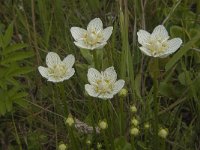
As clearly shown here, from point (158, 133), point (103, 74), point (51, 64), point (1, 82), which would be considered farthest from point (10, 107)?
point (158, 133)

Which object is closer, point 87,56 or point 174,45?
point 174,45

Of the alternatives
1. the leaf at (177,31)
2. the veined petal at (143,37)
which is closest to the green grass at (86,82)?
the leaf at (177,31)

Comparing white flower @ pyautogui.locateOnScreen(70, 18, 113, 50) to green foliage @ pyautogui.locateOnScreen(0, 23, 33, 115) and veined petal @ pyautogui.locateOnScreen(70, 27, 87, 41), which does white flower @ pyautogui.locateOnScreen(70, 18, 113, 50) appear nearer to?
veined petal @ pyautogui.locateOnScreen(70, 27, 87, 41)

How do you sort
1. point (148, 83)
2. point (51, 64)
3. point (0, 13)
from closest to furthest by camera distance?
point (51, 64), point (148, 83), point (0, 13)

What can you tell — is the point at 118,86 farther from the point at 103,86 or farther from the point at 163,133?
the point at 163,133

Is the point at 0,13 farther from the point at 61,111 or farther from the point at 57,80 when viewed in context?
the point at 57,80

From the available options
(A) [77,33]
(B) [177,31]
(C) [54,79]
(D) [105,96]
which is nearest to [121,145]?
(D) [105,96]
